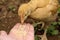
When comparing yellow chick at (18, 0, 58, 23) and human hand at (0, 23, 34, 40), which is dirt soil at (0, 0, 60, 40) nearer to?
yellow chick at (18, 0, 58, 23)

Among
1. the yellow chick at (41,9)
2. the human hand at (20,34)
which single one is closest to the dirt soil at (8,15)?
the yellow chick at (41,9)

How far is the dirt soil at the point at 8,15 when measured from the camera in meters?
3.45

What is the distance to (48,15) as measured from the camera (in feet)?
9.80

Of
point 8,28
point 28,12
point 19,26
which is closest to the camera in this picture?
point 19,26

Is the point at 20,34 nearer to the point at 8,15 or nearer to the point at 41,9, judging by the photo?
the point at 41,9

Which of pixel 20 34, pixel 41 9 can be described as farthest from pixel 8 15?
pixel 20 34

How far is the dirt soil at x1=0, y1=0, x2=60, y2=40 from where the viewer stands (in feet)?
11.3

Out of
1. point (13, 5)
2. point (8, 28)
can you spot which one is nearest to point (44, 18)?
point (8, 28)

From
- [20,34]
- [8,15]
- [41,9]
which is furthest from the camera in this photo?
[8,15]

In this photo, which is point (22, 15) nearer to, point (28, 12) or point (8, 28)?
point (28, 12)

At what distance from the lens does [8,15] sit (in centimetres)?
367

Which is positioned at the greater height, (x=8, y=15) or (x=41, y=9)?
(x=41, y=9)

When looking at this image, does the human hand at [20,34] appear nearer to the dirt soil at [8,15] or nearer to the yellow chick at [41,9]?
the yellow chick at [41,9]

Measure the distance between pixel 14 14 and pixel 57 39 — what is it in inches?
33.1
